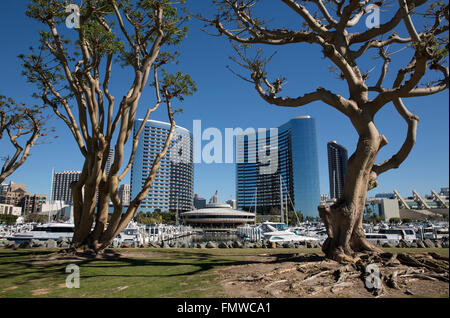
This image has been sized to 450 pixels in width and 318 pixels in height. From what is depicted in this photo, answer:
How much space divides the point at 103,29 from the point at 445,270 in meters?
16.2

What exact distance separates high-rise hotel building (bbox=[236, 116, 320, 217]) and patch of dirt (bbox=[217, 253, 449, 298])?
12064cm

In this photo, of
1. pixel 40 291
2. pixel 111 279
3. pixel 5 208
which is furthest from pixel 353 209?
pixel 5 208

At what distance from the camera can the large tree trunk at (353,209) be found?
361 inches

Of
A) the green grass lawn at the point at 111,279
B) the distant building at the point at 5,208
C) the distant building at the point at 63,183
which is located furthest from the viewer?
the distant building at the point at 63,183

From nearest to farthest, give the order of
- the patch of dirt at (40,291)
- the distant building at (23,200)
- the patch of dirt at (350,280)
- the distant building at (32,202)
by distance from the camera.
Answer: the patch of dirt at (350,280)
the patch of dirt at (40,291)
the distant building at (23,200)
the distant building at (32,202)

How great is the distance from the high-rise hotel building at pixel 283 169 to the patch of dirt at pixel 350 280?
121m

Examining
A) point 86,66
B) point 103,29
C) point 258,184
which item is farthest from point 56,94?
point 258,184

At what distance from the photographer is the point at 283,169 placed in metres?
149

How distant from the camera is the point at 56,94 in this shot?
15234 mm

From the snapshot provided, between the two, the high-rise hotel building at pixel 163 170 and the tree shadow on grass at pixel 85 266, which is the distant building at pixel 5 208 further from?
the tree shadow on grass at pixel 85 266

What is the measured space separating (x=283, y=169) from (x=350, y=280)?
5696 inches

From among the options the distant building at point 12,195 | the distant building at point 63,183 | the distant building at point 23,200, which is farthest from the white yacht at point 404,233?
the distant building at point 63,183

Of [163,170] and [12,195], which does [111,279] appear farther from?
[12,195]

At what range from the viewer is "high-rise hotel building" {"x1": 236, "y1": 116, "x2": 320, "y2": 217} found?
139250mm
